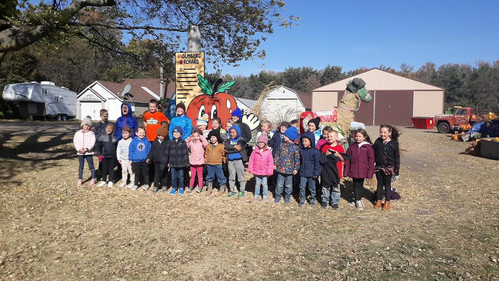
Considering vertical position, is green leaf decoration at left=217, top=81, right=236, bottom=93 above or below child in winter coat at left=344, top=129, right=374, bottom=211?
above

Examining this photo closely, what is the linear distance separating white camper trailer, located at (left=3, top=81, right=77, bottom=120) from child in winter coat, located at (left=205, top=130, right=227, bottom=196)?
23494mm

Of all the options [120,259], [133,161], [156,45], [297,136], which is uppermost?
[156,45]

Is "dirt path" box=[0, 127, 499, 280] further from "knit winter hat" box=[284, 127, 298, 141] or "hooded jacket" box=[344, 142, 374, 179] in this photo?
"knit winter hat" box=[284, 127, 298, 141]

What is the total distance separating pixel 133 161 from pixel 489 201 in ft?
22.5

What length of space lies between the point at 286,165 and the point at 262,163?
451 millimetres

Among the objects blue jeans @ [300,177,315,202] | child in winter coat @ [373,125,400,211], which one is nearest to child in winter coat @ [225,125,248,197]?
blue jeans @ [300,177,315,202]

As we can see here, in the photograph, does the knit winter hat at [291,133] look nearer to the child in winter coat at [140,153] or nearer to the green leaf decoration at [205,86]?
the green leaf decoration at [205,86]

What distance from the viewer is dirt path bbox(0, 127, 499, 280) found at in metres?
Result: 3.74

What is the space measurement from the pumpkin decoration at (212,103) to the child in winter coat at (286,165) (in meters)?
2.31

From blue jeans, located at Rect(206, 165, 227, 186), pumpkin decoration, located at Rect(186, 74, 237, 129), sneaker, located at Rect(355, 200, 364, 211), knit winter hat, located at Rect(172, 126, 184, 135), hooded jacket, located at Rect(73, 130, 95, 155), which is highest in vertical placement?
pumpkin decoration, located at Rect(186, 74, 237, 129)

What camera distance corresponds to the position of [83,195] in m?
6.82

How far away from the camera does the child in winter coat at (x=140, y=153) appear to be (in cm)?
714

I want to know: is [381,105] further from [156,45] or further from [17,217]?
[17,217]

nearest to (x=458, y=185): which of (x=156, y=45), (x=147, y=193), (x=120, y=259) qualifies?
(x=147, y=193)
